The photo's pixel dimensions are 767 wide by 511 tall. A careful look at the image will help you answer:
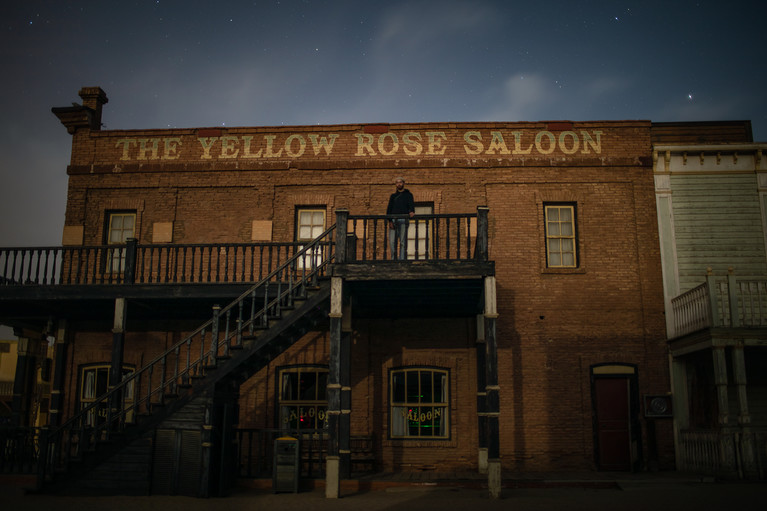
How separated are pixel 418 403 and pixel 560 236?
4902mm

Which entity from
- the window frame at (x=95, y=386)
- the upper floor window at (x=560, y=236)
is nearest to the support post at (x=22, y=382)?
the window frame at (x=95, y=386)

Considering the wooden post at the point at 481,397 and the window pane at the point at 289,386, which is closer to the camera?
the wooden post at the point at 481,397

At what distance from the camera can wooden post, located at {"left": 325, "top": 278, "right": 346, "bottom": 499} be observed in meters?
11.0

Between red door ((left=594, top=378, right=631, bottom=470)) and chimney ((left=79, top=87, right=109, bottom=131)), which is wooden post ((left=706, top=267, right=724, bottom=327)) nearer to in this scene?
red door ((left=594, top=378, right=631, bottom=470))

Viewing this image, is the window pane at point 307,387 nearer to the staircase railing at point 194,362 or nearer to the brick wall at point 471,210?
the brick wall at point 471,210

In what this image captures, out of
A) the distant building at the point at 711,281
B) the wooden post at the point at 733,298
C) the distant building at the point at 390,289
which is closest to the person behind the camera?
the wooden post at the point at 733,298

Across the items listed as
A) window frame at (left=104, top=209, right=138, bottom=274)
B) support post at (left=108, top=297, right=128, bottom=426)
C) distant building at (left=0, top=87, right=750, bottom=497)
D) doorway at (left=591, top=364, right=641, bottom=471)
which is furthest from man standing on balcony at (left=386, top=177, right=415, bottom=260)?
window frame at (left=104, top=209, right=138, bottom=274)

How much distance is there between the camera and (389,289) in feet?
41.8

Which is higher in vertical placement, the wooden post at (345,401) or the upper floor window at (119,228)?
the upper floor window at (119,228)

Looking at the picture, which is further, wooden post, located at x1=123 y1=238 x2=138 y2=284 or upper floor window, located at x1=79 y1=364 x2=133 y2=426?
upper floor window, located at x1=79 y1=364 x2=133 y2=426

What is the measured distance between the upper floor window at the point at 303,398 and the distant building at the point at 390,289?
0.11 feet

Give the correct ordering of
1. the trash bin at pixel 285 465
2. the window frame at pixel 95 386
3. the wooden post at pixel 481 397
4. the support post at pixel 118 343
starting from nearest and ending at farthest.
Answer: the trash bin at pixel 285 465 → the wooden post at pixel 481 397 → the support post at pixel 118 343 → the window frame at pixel 95 386

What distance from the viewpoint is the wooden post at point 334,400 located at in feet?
36.0

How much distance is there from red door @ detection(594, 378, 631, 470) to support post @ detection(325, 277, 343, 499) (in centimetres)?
624
